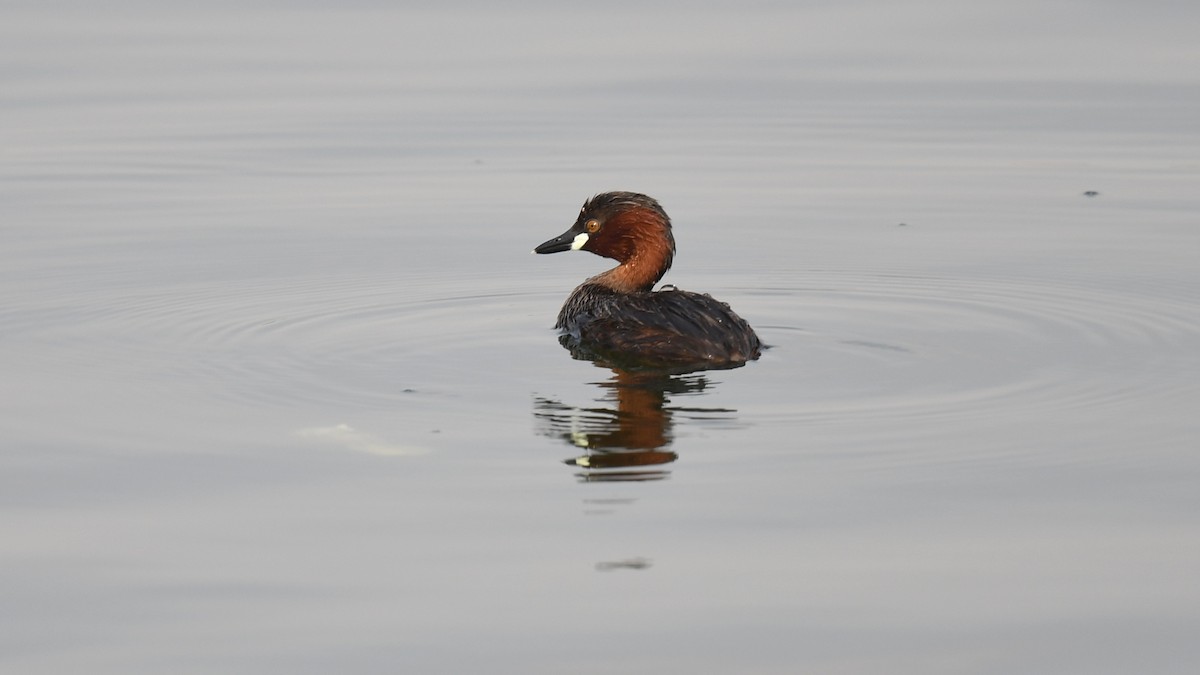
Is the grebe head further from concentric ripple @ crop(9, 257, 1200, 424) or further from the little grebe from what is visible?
concentric ripple @ crop(9, 257, 1200, 424)

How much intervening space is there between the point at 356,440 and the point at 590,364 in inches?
71.0

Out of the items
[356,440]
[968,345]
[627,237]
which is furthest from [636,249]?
[356,440]

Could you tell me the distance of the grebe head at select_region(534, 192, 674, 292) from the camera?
31.0 ft

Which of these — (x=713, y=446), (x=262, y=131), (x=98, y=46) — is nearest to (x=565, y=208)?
(x=262, y=131)

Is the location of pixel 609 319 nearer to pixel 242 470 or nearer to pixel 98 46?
pixel 242 470

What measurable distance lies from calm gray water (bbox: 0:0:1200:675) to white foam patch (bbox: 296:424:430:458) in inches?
0.7

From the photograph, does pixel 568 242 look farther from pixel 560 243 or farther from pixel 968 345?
pixel 968 345

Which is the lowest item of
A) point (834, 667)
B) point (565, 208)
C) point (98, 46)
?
point (834, 667)

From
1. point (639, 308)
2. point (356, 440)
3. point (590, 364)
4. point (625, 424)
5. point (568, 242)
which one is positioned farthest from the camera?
point (568, 242)

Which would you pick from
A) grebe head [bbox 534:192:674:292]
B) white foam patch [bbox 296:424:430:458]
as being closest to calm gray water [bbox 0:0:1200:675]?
white foam patch [bbox 296:424:430:458]

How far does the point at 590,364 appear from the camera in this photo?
8.11m

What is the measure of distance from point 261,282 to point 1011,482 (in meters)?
4.83

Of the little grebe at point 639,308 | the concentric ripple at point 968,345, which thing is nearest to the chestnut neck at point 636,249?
the little grebe at point 639,308

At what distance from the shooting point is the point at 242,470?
611cm
